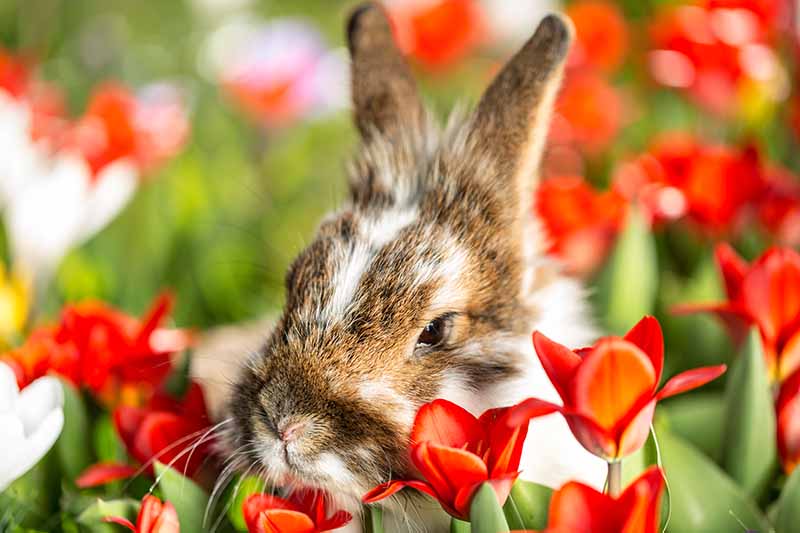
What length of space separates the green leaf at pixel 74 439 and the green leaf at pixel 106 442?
0.02 meters

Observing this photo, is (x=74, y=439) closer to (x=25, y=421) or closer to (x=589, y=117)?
(x=25, y=421)

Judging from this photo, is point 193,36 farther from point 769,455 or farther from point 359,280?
point 769,455

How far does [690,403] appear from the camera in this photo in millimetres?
1203

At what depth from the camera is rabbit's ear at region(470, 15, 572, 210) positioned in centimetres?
101

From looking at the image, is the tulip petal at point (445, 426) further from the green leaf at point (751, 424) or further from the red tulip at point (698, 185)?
the red tulip at point (698, 185)

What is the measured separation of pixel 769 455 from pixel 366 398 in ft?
1.51

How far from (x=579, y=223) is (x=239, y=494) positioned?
0.72m

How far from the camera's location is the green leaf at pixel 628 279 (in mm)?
1329

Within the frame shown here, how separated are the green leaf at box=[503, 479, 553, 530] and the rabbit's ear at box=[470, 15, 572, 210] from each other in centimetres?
36

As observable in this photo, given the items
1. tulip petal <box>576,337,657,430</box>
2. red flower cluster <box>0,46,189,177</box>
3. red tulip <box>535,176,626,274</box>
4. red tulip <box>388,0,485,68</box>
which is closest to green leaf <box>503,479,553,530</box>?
tulip petal <box>576,337,657,430</box>

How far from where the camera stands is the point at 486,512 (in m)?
0.74

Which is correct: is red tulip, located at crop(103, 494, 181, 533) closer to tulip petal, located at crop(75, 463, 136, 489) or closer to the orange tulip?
tulip petal, located at crop(75, 463, 136, 489)

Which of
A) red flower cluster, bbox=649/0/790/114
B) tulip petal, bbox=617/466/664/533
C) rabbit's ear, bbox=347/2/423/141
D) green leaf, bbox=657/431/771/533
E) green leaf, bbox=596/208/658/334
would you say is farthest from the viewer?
red flower cluster, bbox=649/0/790/114

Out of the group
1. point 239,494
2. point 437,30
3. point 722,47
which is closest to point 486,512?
point 239,494
